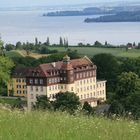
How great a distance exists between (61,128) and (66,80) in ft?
104

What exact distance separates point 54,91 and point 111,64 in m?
6.79

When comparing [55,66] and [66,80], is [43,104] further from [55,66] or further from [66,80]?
[66,80]

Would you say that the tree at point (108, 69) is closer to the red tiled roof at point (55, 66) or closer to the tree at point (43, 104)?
the red tiled roof at point (55, 66)

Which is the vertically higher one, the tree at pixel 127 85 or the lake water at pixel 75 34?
the tree at pixel 127 85

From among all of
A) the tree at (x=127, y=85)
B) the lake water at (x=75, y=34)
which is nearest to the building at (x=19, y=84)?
the tree at (x=127, y=85)

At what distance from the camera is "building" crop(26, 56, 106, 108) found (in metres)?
36.1

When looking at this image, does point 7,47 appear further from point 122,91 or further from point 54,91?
point 122,91

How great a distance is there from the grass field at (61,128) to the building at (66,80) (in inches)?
1094

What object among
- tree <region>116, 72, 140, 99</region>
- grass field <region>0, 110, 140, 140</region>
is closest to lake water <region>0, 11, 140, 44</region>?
tree <region>116, 72, 140, 99</region>

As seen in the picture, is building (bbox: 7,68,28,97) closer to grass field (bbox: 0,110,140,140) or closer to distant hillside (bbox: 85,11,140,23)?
grass field (bbox: 0,110,140,140)

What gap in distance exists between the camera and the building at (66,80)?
36.1m

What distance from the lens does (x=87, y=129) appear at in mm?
5750

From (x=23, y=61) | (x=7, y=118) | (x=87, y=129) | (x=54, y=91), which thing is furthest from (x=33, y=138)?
(x=23, y=61)

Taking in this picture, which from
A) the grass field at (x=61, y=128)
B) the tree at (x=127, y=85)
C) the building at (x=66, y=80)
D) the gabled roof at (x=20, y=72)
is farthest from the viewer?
the gabled roof at (x=20, y=72)
